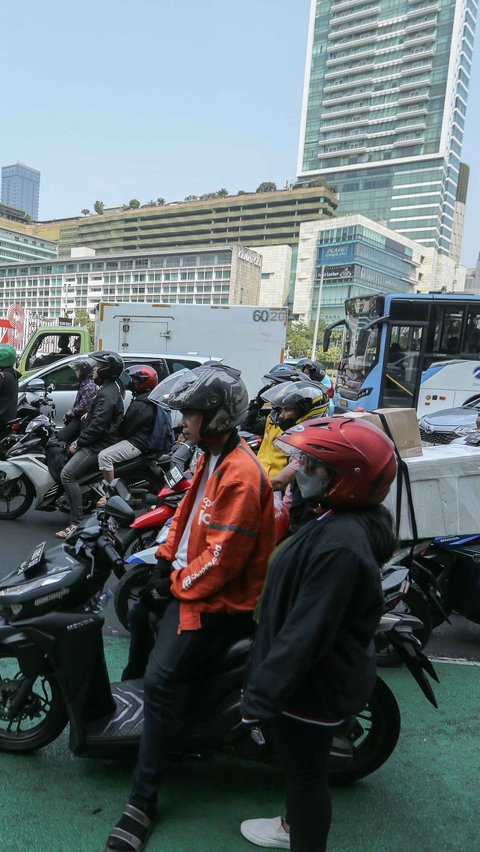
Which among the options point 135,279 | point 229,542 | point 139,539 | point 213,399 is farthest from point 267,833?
point 135,279

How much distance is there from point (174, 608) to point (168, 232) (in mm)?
143734

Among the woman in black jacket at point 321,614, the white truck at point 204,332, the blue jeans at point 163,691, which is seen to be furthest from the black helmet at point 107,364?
the white truck at point 204,332

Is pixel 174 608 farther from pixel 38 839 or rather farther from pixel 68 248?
pixel 68 248

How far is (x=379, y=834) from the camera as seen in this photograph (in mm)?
2389

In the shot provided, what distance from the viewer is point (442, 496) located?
364 cm

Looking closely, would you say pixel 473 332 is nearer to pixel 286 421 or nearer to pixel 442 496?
pixel 286 421

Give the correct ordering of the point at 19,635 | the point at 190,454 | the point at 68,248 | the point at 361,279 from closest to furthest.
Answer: the point at 19,635 → the point at 190,454 → the point at 361,279 → the point at 68,248

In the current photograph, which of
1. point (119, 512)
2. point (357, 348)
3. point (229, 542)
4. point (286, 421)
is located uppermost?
point (357, 348)

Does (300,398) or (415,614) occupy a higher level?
(300,398)

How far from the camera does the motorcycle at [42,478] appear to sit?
A: 249 inches

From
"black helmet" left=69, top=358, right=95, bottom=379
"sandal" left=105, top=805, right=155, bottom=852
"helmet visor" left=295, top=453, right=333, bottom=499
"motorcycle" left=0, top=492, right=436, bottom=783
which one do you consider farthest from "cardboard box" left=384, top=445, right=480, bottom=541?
"black helmet" left=69, top=358, right=95, bottom=379

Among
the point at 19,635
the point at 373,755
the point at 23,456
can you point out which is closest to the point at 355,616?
the point at 373,755

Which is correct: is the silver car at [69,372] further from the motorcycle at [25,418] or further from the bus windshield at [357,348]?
the bus windshield at [357,348]

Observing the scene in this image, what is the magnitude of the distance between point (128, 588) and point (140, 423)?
8.03 feet
